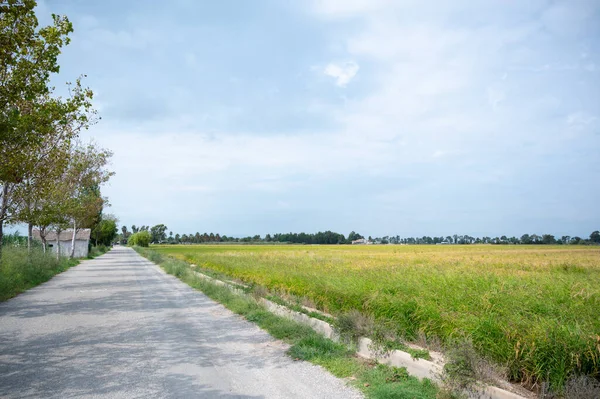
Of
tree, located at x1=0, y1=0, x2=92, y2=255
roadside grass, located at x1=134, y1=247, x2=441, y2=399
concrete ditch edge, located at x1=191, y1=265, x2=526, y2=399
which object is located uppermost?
tree, located at x1=0, y1=0, x2=92, y2=255

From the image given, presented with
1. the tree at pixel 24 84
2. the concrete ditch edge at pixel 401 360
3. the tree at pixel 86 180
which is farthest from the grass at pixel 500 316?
the tree at pixel 86 180

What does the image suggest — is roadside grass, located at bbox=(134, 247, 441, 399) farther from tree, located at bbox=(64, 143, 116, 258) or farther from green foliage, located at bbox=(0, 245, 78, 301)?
tree, located at bbox=(64, 143, 116, 258)

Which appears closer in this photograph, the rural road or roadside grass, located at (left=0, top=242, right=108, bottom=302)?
the rural road

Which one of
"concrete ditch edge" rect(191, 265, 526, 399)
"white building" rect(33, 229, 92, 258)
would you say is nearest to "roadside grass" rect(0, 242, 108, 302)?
"concrete ditch edge" rect(191, 265, 526, 399)

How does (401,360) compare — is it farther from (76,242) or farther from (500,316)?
(76,242)

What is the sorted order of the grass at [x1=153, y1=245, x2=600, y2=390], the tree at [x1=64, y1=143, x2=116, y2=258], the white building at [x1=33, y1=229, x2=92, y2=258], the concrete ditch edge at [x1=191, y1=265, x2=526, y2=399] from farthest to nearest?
the white building at [x1=33, y1=229, x2=92, y2=258], the tree at [x1=64, y1=143, x2=116, y2=258], the grass at [x1=153, y1=245, x2=600, y2=390], the concrete ditch edge at [x1=191, y1=265, x2=526, y2=399]

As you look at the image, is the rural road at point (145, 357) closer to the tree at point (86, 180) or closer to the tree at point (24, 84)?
the tree at point (24, 84)

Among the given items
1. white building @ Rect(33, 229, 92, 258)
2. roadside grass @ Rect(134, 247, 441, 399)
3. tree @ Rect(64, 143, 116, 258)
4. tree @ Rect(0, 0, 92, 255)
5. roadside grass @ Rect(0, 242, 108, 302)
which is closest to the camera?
roadside grass @ Rect(134, 247, 441, 399)

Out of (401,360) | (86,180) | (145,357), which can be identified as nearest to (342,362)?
(401,360)

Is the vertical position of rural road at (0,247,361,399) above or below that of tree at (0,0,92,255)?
below

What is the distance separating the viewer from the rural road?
539 centimetres

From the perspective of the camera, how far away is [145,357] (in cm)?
690

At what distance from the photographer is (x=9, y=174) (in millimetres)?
13773

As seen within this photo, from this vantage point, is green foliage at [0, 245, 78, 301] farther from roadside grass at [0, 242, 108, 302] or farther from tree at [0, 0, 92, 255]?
tree at [0, 0, 92, 255]
